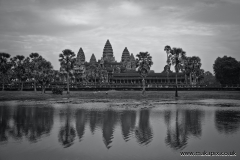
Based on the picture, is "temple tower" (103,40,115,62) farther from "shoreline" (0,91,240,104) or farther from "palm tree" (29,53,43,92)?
"shoreline" (0,91,240,104)

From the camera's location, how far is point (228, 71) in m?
99.7

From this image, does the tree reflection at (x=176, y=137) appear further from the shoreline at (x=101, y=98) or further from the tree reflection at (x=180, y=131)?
the shoreline at (x=101, y=98)

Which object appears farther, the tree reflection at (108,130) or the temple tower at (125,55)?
the temple tower at (125,55)

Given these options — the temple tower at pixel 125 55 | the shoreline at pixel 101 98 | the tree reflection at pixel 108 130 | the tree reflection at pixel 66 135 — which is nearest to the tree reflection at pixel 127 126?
the tree reflection at pixel 108 130

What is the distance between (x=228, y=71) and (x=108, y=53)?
4292 inches

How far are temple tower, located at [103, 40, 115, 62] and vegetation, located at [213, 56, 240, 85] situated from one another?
99.7m

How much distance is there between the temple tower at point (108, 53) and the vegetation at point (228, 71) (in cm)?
9968

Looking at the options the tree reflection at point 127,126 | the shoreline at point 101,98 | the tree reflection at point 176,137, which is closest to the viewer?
the tree reflection at point 176,137

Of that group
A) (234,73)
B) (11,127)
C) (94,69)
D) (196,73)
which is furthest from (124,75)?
(11,127)

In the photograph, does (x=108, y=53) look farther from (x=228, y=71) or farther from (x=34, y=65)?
(x=34, y=65)

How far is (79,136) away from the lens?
51.9ft

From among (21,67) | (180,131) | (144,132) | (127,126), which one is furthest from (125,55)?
(144,132)

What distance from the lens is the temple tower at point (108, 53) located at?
632 ft

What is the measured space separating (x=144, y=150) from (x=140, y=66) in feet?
191
